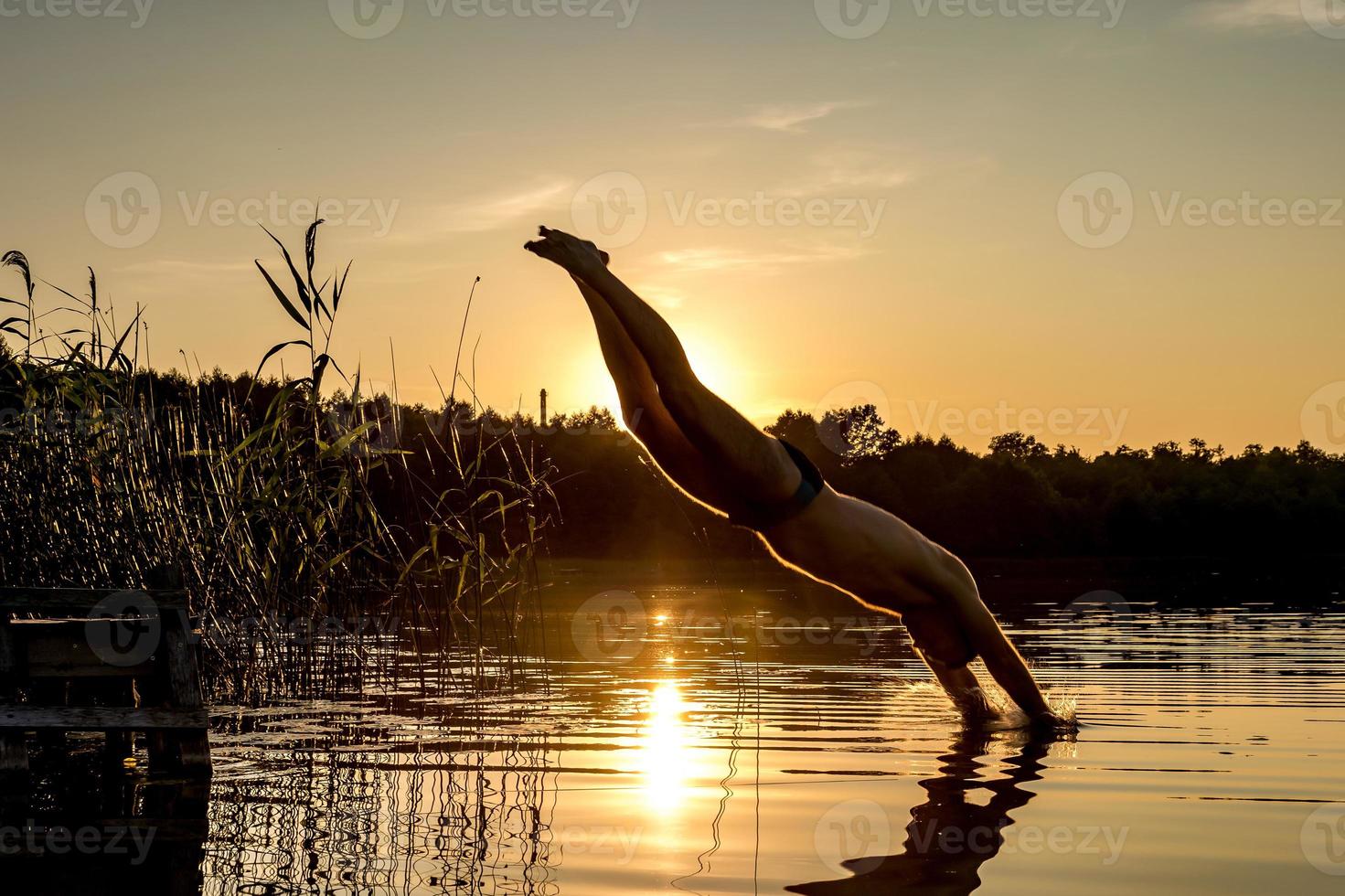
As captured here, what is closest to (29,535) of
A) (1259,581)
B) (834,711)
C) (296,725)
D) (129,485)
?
(129,485)

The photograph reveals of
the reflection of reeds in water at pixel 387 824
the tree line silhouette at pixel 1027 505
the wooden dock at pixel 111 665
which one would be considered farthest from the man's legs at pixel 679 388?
the tree line silhouette at pixel 1027 505

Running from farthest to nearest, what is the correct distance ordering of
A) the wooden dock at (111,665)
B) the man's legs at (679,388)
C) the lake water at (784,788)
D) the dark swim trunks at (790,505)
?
the dark swim trunks at (790,505)
the wooden dock at (111,665)
the man's legs at (679,388)
the lake water at (784,788)

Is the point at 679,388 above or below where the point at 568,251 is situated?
below

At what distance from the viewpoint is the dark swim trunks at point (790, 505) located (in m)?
5.54

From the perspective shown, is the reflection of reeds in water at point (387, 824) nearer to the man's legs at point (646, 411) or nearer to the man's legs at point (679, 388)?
the man's legs at point (646, 411)

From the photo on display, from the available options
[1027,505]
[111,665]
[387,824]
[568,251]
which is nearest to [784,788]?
[387,824]

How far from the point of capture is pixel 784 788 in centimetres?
517

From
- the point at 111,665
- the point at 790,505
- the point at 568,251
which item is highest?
the point at 568,251

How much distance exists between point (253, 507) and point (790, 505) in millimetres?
3557

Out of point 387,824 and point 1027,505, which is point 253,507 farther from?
A: point 1027,505

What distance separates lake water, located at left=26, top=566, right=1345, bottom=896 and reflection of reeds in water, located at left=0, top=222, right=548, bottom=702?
0.49 meters

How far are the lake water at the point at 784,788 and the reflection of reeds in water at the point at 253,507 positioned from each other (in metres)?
0.49

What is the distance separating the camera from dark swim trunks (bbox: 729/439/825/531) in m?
5.54

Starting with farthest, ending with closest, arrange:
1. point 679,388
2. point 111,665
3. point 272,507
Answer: point 272,507, point 111,665, point 679,388
